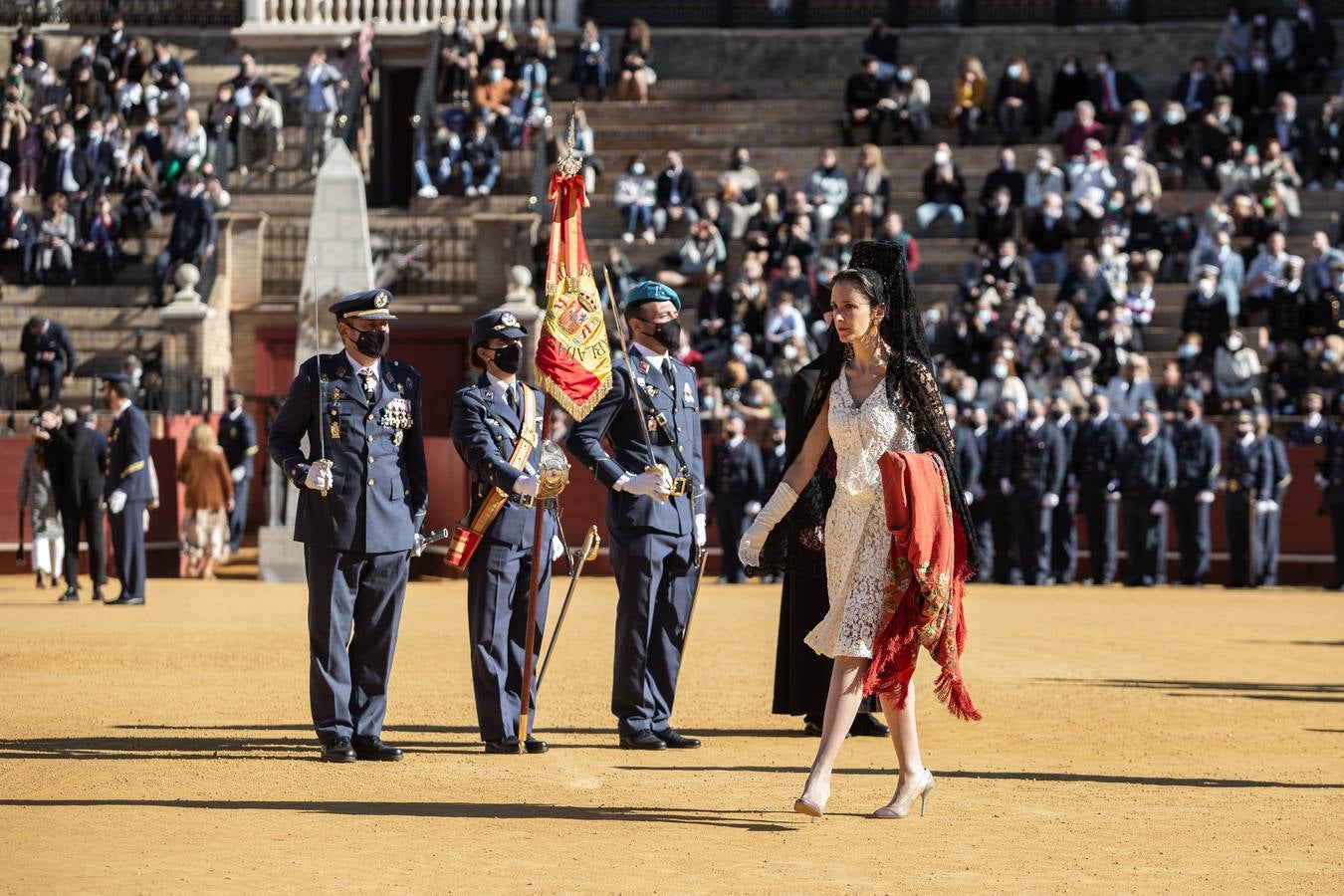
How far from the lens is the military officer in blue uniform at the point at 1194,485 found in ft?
72.4

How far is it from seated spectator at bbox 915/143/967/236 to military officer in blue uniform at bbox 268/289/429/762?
Answer: 64.0 feet

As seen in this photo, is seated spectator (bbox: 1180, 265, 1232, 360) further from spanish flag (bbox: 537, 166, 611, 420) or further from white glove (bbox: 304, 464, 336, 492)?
white glove (bbox: 304, 464, 336, 492)

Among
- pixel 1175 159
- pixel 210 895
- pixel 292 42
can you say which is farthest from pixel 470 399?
pixel 292 42

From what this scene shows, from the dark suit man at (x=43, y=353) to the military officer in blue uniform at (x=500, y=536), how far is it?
18296mm

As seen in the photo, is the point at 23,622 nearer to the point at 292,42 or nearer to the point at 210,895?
the point at 210,895

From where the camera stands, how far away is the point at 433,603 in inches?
738

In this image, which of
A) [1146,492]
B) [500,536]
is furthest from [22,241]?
[500,536]

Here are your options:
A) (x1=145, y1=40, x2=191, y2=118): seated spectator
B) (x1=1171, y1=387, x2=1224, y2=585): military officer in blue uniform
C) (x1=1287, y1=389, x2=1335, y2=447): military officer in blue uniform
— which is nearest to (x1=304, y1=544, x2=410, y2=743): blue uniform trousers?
(x1=1171, y1=387, x2=1224, y2=585): military officer in blue uniform

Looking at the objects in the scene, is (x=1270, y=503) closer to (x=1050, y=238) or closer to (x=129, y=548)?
(x=1050, y=238)

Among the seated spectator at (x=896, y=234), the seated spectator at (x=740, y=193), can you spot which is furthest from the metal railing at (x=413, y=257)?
the seated spectator at (x=896, y=234)

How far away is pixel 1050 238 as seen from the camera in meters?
27.4

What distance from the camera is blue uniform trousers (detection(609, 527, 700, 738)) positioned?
33.2ft

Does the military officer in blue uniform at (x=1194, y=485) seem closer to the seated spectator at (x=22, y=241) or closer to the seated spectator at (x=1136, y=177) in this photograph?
the seated spectator at (x=1136, y=177)

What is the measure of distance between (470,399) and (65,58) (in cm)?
2683
